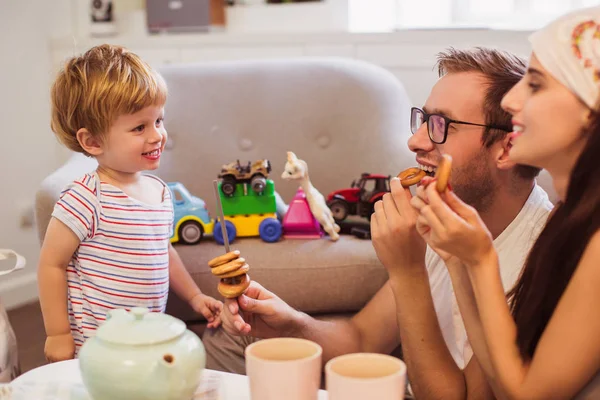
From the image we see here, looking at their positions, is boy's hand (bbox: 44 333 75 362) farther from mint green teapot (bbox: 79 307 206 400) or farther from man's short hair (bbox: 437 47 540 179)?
man's short hair (bbox: 437 47 540 179)

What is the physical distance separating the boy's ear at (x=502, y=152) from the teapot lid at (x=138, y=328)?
2.68 feet

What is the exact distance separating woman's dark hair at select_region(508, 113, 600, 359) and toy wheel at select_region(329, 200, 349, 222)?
1.12 metres

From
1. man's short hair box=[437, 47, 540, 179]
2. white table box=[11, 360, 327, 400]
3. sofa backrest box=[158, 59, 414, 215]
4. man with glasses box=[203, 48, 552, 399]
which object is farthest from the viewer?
sofa backrest box=[158, 59, 414, 215]

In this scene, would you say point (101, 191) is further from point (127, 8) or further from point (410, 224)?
point (127, 8)

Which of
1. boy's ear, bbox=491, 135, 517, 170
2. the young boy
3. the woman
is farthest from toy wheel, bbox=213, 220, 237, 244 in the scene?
the woman

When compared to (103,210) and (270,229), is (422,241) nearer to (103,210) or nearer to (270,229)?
(103,210)

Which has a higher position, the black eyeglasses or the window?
the window

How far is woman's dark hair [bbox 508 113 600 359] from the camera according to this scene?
1.04 meters

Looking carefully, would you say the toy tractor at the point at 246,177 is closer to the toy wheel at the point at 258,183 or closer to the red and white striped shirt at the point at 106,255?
the toy wheel at the point at 258,183

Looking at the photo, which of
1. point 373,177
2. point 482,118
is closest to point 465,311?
point 482,118

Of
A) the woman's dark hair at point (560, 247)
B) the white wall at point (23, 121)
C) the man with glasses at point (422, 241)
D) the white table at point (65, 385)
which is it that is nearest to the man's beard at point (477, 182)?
the man with glasses at point (422, 241)

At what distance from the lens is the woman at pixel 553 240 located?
3.33 ft

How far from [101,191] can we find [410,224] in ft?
2.46

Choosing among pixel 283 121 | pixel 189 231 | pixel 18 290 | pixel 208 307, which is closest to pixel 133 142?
pixel 208 307
